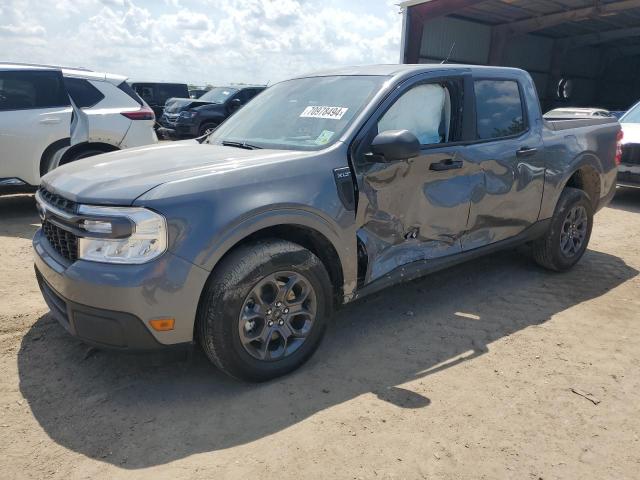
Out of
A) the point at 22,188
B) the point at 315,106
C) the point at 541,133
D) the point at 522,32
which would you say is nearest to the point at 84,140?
the point at 22,188

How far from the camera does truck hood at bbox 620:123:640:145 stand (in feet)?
28.5

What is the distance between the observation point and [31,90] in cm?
656

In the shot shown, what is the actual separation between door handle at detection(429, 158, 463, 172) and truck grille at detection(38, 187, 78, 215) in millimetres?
2190

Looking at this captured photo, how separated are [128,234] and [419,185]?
6.15 feet

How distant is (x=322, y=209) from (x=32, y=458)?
1.85 meters

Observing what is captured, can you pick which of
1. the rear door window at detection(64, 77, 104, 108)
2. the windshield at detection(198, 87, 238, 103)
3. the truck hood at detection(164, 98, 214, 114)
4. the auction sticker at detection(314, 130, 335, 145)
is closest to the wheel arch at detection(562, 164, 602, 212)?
the auction sticker at detection(314, 130, 335, 145)

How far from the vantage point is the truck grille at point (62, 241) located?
2.76 meters

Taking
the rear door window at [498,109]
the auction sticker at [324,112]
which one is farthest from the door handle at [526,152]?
the auction sticker at [324,112]

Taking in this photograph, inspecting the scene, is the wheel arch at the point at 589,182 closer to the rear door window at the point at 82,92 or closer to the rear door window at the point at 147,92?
the rear door window at the point at 82,92

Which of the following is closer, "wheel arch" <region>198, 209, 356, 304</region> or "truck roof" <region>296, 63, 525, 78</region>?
"wheel arch" <region>198, 209, 356, 304</region>

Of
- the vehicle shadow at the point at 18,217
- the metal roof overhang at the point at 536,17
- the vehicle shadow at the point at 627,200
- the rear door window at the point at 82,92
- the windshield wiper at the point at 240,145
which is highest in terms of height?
the metal roof overhang at the point at 536,17

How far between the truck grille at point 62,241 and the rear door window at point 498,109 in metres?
2.85

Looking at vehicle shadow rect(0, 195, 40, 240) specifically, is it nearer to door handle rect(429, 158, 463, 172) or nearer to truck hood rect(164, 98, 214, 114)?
door handle rect(429, 158, 463, 172)

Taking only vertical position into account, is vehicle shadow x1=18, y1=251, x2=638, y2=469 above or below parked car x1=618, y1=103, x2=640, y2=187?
below
